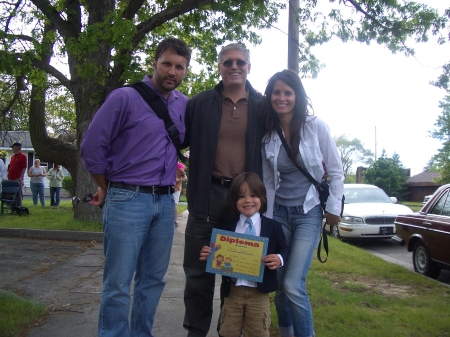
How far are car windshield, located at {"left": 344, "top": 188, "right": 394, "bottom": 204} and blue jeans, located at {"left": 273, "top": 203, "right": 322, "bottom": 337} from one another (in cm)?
944

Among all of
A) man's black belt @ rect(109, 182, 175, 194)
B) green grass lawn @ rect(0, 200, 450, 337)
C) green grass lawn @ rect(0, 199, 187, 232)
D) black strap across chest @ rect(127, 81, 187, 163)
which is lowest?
green grass lawn @ rect(0, 200, 450, 337)

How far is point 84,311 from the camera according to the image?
469cm

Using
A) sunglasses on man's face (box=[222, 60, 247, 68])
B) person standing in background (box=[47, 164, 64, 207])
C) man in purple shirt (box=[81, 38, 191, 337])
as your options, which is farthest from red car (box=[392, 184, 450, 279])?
person standing in background (box=[47, 164, 64, 207])

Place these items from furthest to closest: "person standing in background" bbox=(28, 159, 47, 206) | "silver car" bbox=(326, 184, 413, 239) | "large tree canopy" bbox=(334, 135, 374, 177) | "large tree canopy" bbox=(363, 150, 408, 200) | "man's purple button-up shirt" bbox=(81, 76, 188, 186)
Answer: "large tree canopy" bbox=(334, 135, 374, 177), "large tree canopy" bbox=(363, 150, 408, 200), "person standing in background" bbox=(28, 159, 47, 206), "silver car" bbox=(326, 184, 413, 239), "man's purple button-up shirt" bbox=(81, 76, 188, 186)

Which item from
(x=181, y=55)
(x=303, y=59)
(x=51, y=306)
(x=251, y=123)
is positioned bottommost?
(x=51, y=306)

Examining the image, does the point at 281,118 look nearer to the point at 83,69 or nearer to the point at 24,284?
the point at 24,284

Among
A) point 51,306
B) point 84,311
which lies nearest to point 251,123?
point 84,311

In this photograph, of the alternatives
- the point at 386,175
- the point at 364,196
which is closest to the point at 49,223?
the point at 364,196

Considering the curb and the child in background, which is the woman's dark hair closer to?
the child in background

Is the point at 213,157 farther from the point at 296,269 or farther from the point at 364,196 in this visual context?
the point at 364,196

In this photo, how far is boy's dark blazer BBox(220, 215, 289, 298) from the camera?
11.0ft

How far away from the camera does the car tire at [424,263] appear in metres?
7.74

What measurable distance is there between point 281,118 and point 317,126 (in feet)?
0.91

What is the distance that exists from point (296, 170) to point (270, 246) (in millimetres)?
623
